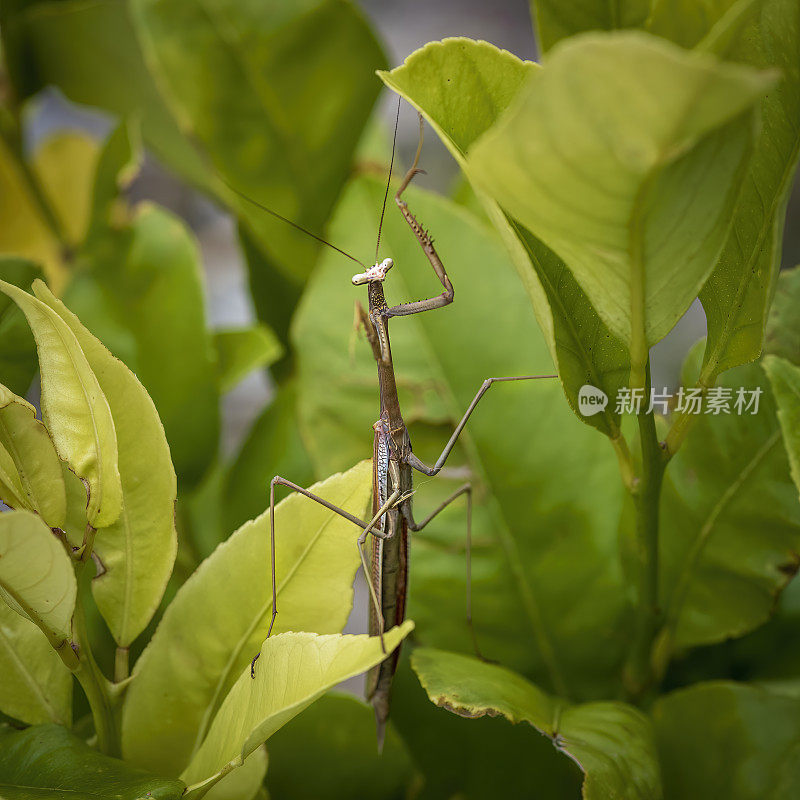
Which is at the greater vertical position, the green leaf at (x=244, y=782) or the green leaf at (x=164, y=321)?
the green leaf at (x=164, y=321)

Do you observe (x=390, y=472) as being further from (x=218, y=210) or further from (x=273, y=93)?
(x=218, y=210)

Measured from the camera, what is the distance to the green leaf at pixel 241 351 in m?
0.59

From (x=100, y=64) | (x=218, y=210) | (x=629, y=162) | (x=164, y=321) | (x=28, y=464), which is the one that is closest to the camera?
(x=629, y=162)

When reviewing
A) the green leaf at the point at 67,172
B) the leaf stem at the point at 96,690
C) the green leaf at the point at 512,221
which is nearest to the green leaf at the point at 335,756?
the leaf stem at the point at 96,690

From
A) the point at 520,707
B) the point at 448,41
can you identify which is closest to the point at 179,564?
the point at 520,707

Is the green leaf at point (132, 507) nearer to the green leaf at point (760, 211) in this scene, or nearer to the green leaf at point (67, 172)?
the green leaf at point (760, 211)

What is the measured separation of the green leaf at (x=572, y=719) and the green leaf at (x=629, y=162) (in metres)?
0.19

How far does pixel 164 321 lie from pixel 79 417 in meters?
0.21

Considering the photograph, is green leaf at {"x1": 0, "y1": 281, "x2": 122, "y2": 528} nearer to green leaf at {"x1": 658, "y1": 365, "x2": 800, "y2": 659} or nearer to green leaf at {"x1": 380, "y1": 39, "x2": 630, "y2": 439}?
green leaf at {"x1": 380, "y1": 39, "x2": 630, "y2": 439}

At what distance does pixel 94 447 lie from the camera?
351mm

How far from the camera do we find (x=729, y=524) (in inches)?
17.6

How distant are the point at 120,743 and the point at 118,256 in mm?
345

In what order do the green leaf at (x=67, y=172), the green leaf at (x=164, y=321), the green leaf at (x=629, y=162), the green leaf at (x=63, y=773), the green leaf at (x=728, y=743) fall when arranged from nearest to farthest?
the green leaf at (x=629, y=162) < the green leaf at (x=63, y=773) < the green leaf at (x=728, y=743) < the green leaf at (x=164, y=321) < the green leaf at (x=67, y=172)

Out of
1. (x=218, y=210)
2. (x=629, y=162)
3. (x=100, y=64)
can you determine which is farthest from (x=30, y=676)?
(x=218, y=210)
